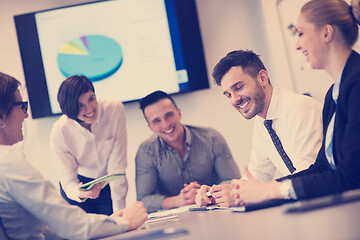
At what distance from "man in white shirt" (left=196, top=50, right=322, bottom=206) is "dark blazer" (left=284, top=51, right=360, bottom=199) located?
42 cm

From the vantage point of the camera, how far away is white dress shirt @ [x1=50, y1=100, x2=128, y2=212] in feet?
9.50

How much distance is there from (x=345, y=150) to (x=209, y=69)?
284 cm

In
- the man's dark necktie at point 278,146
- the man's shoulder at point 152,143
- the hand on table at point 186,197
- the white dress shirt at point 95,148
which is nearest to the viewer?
the man's dark necktie at point 278,146

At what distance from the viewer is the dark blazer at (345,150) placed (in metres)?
1.20

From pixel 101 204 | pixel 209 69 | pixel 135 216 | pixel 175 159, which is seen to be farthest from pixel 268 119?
pixel 209 69

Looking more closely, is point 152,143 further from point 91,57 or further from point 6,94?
point 6,94

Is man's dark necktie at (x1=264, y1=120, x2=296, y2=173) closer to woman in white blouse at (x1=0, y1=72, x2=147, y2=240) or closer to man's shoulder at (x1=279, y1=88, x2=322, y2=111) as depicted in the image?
man's shoulder at (x1=279, y1=88, x2=322, y2=111)

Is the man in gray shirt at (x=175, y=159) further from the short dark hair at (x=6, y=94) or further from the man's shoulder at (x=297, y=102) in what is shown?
the short dark hair at (x=6, y=94)

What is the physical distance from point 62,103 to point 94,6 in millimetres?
1548

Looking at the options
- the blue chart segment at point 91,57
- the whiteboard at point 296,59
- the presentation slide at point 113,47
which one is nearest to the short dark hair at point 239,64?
the whiteboard at point 296,59

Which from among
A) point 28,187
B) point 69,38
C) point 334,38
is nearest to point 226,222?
point 28,187

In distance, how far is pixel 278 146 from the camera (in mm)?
1988

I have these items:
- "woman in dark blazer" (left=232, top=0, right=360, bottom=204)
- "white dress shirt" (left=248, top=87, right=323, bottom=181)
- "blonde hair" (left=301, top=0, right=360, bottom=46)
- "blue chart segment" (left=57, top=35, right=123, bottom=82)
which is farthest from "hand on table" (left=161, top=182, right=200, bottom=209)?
"blue chart segment" (left=57, top=35, right=123, bottom=82)

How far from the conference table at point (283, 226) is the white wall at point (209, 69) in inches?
110
